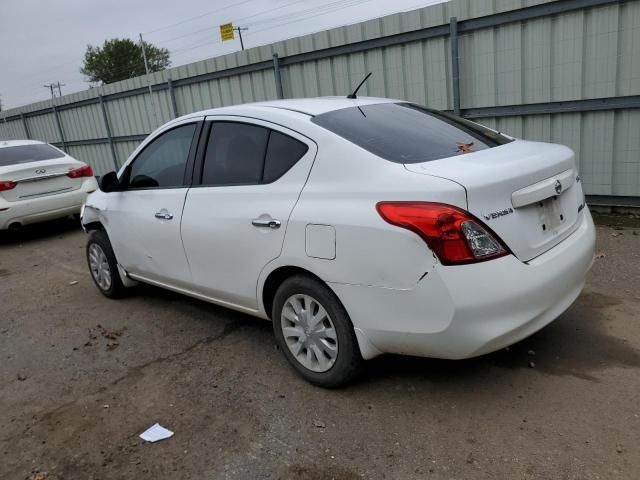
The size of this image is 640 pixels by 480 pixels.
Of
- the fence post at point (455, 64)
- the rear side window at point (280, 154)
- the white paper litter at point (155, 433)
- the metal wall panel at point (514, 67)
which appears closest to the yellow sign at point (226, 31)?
the metal wall panel at point (514, 67)

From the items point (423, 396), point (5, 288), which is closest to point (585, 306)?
point (423, 396)

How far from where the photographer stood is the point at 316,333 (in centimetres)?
315

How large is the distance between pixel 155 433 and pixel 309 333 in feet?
3.27

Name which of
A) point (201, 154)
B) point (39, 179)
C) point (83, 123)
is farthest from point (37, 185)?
point (83, 123)

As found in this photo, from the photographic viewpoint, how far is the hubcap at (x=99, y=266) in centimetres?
521

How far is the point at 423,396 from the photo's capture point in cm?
310

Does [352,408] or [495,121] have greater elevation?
[495,121]

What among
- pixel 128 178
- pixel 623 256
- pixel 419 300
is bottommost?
pixel 623 256

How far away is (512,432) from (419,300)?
81 centimetres

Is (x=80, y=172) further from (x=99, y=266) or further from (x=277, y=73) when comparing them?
(x=99, y=266)

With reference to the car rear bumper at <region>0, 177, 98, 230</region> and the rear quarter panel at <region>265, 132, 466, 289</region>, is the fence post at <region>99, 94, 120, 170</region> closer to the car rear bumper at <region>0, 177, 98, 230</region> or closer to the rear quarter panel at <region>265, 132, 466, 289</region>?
the car rear bumper at <region>0, 177, 98, 230</region>

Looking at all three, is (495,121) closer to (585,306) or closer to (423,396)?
(585,306)

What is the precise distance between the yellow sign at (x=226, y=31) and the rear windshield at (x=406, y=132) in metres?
18.1

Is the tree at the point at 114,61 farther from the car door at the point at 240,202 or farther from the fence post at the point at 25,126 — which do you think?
the car door at the point at 240,202
